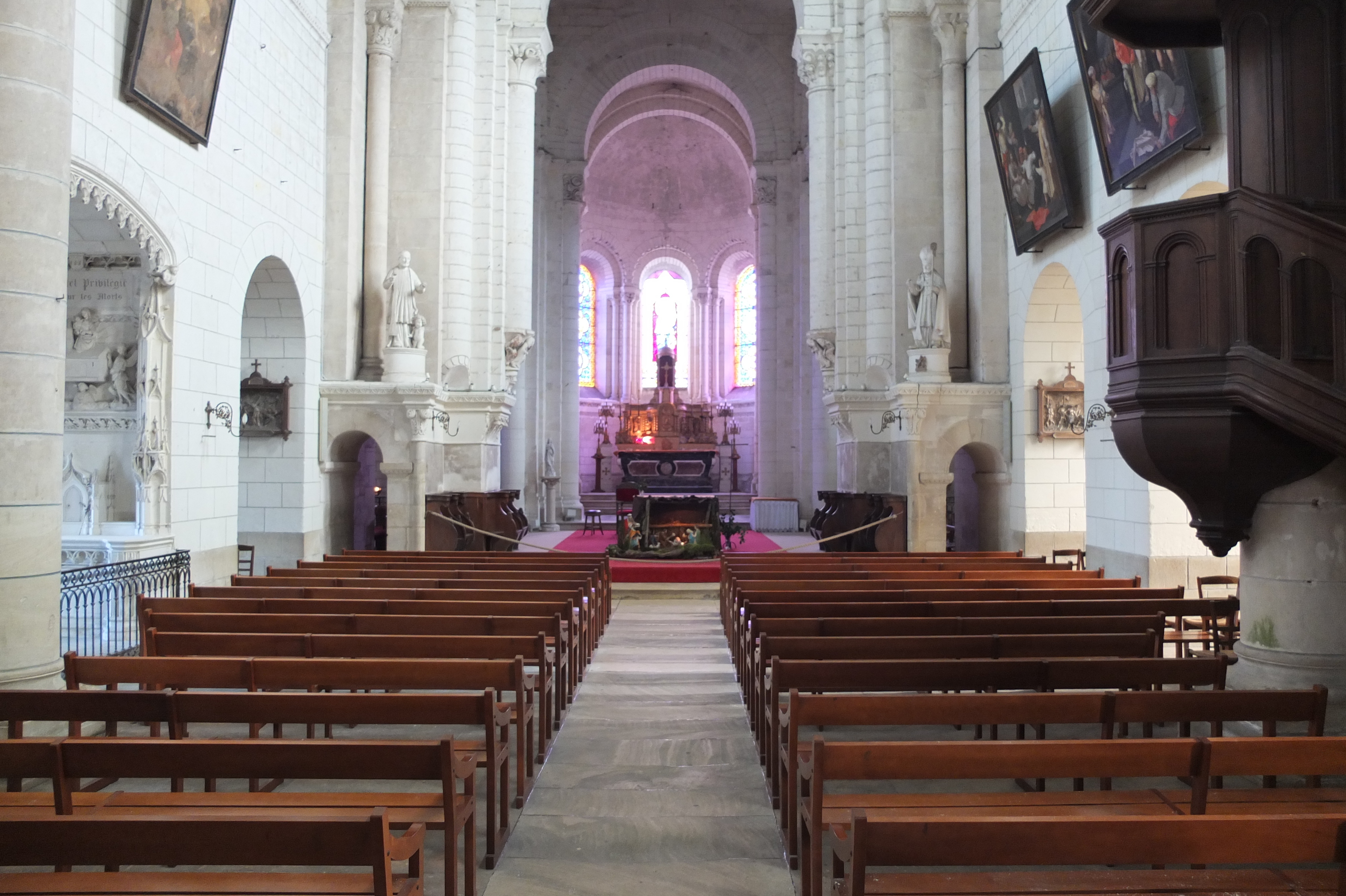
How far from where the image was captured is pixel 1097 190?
37.4 feet

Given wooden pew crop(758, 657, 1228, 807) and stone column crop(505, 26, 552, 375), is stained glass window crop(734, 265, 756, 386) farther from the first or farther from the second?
wooden pew crop(758, 657, 1228, 807)

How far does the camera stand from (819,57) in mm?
18156

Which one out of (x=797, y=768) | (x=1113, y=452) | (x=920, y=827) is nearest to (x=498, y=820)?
(x=797, y=768)

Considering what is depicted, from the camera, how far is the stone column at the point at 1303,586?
5238 mm

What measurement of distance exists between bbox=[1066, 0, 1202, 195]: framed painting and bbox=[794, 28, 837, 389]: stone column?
7.56m

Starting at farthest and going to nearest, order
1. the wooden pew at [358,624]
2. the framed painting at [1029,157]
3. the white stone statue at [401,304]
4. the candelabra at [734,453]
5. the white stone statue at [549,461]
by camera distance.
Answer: the candelabra at [734,453], the white stone statue at [549,461], the white stone statue at [401,304], the framed painting at [1029,157], the wooden pew at [358,624]

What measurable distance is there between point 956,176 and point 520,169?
323 inches

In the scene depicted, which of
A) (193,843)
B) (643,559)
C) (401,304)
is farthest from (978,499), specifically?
(193,843)

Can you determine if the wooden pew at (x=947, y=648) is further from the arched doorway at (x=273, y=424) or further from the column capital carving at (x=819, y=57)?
the column capital carving at (x=819, y=57)

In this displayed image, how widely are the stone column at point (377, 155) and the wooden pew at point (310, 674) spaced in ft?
37.8

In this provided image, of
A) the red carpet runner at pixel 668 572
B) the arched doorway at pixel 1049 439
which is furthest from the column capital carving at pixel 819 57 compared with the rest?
the red carpet runner at pixel 668 572

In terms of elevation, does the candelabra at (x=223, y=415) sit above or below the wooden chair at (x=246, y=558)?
above

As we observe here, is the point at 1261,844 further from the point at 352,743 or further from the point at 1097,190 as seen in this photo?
the point at 1097,190

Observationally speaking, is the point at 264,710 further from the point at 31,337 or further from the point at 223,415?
the point at 223,415
